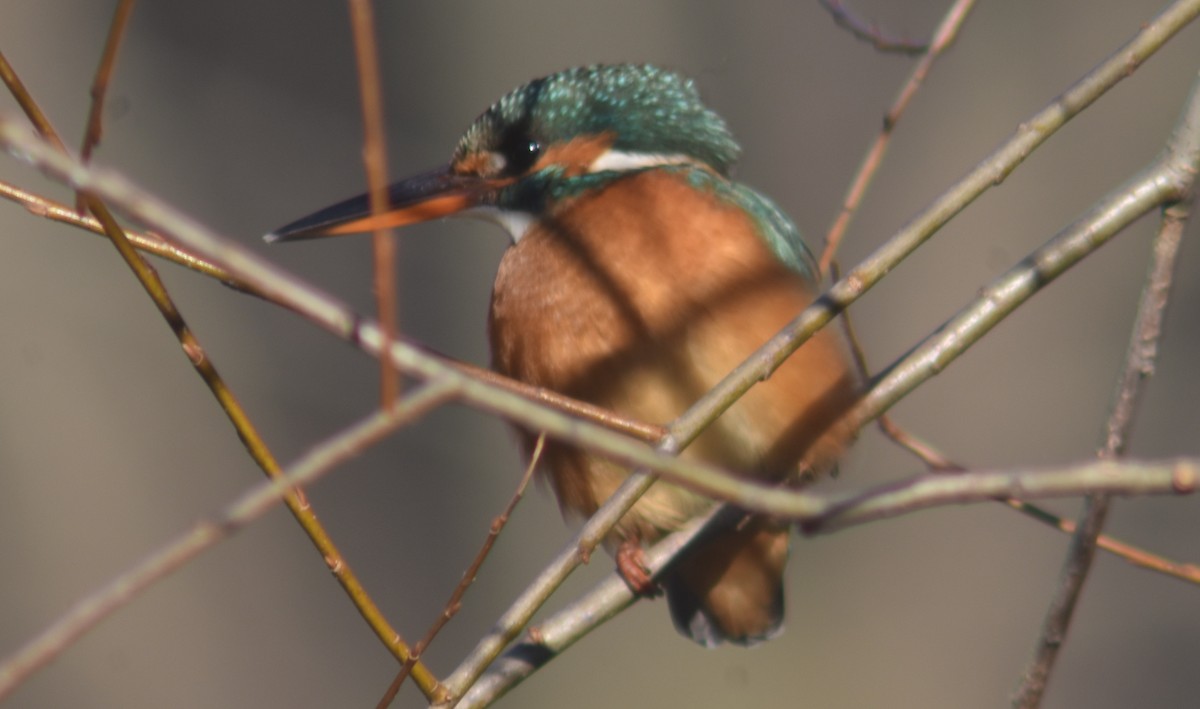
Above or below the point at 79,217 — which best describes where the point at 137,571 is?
below

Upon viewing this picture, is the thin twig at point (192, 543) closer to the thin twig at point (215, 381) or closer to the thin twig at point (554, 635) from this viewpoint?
the thin twig at point (215, 381)

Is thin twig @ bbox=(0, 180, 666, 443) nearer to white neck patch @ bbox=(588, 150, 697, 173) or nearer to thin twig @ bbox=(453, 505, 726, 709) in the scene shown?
thin twig @ bbox=(453, 505, 726, 709)

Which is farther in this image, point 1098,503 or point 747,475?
point 747,475

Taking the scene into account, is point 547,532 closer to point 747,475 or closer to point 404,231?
point 404,231

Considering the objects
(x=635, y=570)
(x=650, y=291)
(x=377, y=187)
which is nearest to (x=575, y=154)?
(x=650, y=291)

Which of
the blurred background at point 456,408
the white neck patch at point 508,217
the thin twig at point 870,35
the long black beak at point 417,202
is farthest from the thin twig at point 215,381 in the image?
the blurred background at point 456,408

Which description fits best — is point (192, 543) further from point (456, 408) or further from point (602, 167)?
point (456, 408)

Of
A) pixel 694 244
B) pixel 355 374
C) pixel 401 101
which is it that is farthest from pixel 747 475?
pixel 401 101
